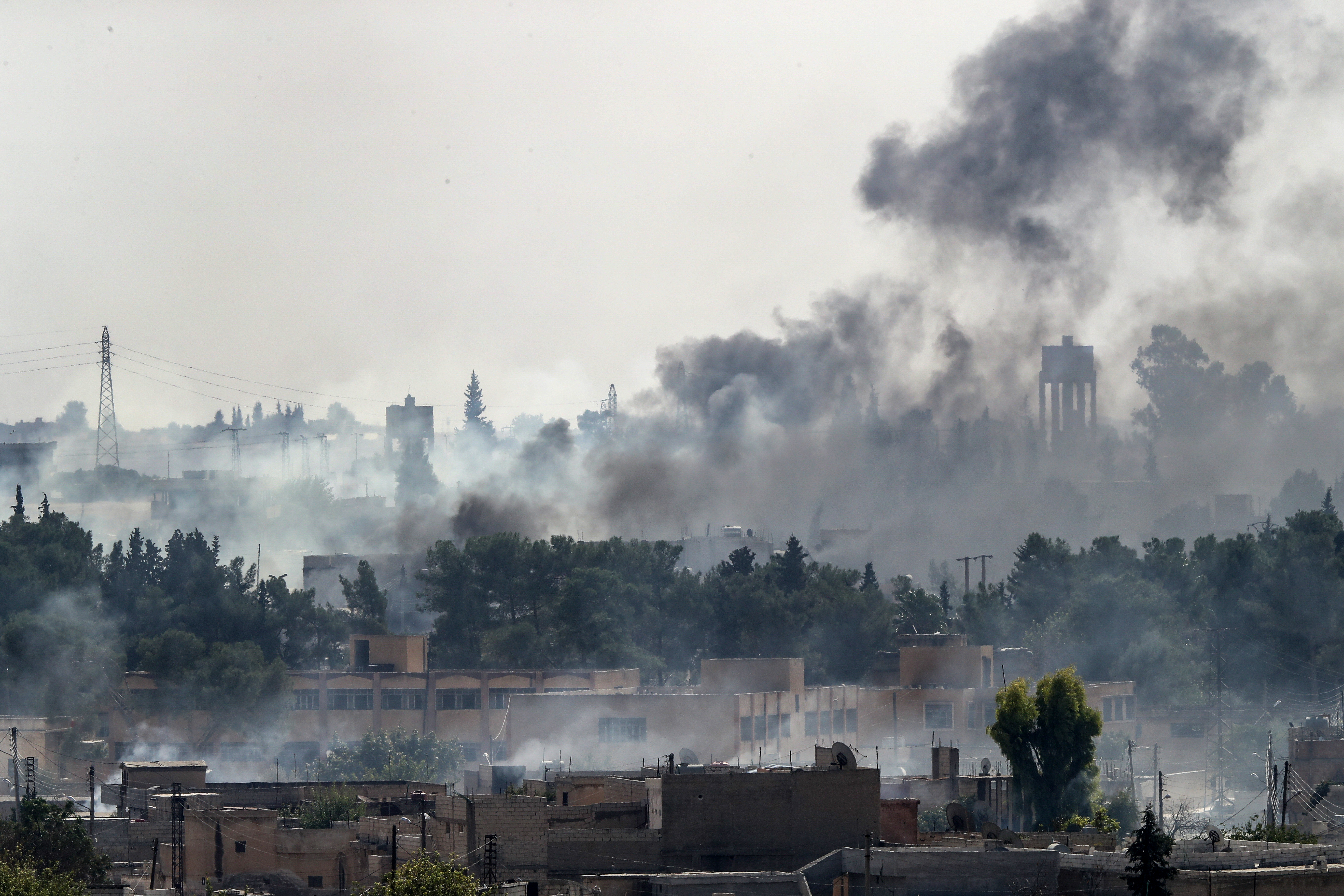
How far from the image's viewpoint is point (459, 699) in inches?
2987

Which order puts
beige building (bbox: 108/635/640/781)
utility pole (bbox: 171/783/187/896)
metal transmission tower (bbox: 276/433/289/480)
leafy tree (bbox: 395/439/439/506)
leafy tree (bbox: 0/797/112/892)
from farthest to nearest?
metal transmission tower (bbox: 276/433/289/480)
leafy tree (bbox: 395/439/439/506)
beige building (bbox: 108/635/640/781)
utility pole (bbox: 171/783/187/896)
leafy tree (bbox: 0/797/112/892)

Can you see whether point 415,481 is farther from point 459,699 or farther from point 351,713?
point 459,699

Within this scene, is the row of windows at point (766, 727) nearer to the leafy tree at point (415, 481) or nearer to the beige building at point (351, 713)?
the beige building at point (351, 713)

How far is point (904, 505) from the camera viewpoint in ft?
386

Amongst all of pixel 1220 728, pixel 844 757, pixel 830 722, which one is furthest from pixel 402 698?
pixel 844 757

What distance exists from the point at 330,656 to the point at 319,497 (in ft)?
140

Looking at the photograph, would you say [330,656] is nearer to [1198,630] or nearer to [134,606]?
[134,606]

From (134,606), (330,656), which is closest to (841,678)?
(330,656)

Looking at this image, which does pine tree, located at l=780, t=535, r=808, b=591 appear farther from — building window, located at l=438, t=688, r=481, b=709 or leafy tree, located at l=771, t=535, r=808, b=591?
building window, located at l=438, t=688, r=481, b=709

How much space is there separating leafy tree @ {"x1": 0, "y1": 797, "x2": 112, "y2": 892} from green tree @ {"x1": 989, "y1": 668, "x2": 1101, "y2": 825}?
20.8 m

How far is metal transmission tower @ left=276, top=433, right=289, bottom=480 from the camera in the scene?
448 ft

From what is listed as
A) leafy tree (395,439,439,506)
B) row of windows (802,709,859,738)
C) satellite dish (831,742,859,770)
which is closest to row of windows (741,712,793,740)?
row of windows (802,709,859,738)

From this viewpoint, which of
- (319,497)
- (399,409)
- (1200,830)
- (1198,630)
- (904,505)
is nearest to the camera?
(1200,830)

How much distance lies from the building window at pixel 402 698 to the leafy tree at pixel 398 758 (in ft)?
7.82
